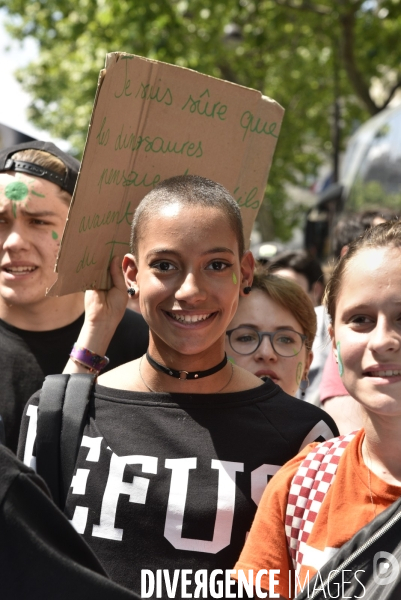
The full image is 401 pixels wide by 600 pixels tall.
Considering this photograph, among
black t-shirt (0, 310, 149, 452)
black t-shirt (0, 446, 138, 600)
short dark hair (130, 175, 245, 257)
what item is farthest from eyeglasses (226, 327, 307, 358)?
black t-shirt (0, 446, 138, 600)

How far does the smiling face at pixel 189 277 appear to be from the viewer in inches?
97.7

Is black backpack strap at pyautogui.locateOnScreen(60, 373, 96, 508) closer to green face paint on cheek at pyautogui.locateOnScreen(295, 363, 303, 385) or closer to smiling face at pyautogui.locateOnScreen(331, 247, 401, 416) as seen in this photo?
smiling face at pyautogui.locateOnScreen(331, 247, 401, 416)

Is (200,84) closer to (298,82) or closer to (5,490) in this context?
(5,490)

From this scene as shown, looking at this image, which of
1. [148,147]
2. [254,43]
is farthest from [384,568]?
[254,43]

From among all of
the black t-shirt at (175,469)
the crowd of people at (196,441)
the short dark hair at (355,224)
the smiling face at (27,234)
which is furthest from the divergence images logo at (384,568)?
the short dark hair at (355,224)

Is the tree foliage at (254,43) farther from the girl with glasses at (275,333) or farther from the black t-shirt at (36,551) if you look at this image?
the black t-shirt at (36,551)

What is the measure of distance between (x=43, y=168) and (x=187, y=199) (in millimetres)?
1047

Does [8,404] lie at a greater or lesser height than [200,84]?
lesser

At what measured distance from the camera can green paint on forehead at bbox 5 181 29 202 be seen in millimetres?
3367

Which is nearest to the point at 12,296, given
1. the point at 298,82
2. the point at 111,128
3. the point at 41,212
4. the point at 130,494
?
the point at 41,212

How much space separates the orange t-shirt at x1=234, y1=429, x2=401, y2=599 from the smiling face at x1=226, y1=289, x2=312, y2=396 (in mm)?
1251

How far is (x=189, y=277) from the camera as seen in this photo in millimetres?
2455

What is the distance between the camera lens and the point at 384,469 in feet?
7.01

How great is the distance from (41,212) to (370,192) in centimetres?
1264
